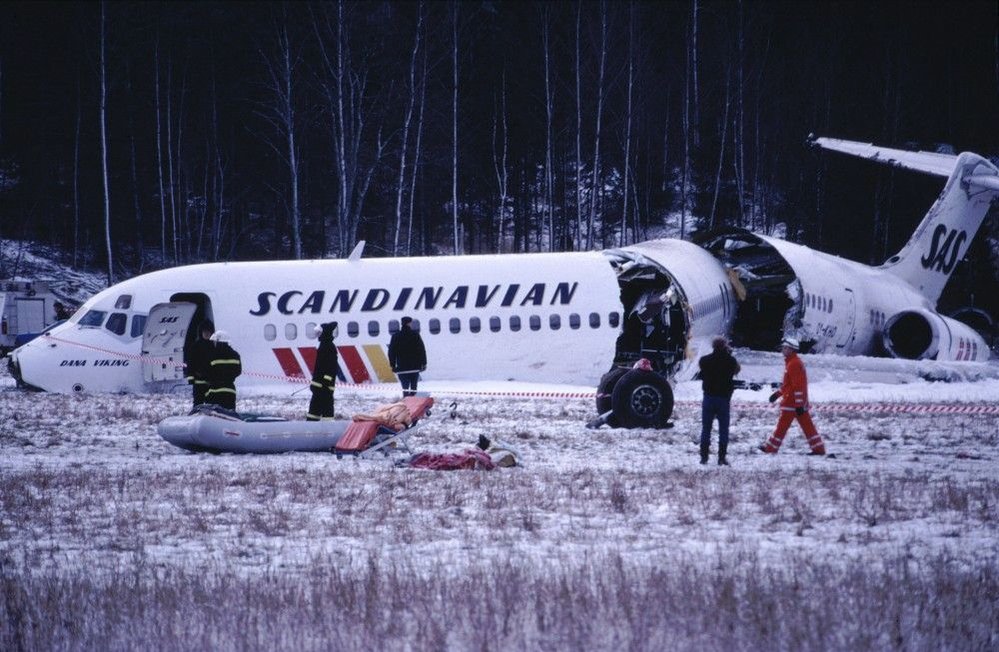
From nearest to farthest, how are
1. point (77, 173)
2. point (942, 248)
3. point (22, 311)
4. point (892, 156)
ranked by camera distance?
point (892, 156)
point (942, 248)
point (22, 311)
point (77, 173)

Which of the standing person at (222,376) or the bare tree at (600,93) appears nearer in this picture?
the standing person at (222,376)

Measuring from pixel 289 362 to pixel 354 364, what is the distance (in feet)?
4.49

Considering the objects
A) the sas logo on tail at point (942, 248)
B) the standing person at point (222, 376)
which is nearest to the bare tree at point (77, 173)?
the sas logo on tail at point (942, 248)

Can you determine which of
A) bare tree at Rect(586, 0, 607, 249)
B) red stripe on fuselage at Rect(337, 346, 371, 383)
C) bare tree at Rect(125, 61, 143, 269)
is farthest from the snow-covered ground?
bare tree at Rect(125, 61, 143, 269)

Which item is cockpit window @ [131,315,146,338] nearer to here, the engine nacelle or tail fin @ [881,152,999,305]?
the engine nacelle

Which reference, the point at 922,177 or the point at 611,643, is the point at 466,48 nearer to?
the point at 922,177

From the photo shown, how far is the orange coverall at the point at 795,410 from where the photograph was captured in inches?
615

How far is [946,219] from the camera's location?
33312 mm

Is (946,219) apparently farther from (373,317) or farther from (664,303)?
(373,317)

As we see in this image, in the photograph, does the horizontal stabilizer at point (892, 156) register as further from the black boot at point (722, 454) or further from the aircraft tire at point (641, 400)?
the black boot at point (722, 454)

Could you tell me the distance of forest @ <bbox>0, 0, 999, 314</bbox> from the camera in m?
44.1

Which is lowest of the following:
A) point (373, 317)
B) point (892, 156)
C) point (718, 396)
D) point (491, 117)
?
point (718, 396)

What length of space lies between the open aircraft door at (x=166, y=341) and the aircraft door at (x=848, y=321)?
1567cm

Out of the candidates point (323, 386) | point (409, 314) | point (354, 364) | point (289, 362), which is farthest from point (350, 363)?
point (323, 386)
